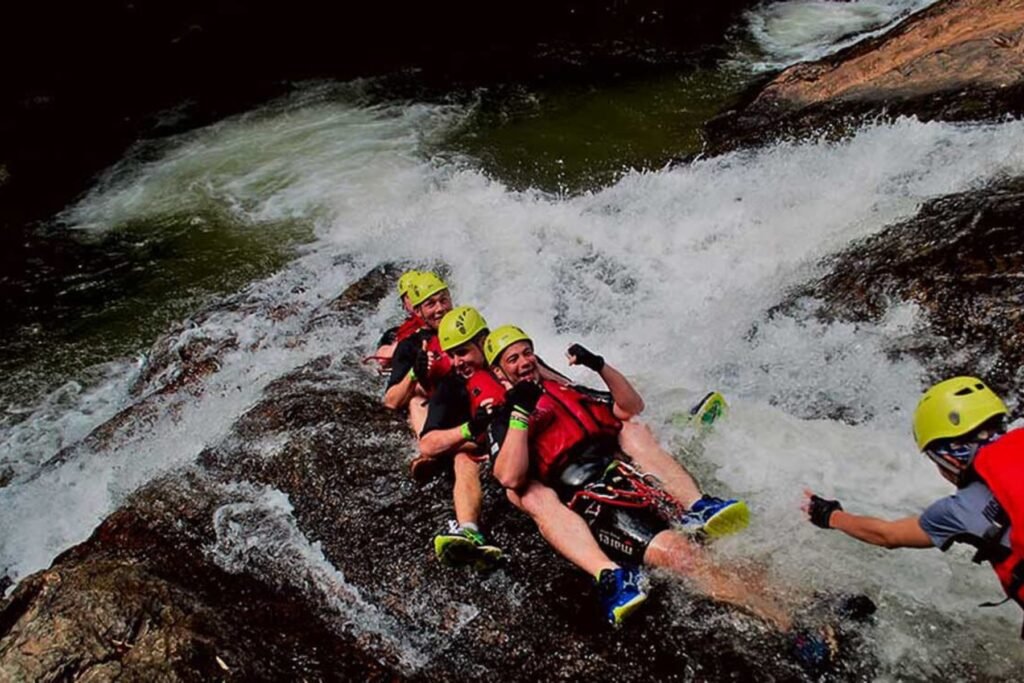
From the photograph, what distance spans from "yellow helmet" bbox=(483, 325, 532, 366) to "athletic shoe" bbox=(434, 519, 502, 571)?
3.53ft

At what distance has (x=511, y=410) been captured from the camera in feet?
16.4

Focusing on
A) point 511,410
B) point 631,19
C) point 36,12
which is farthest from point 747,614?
point 631,19

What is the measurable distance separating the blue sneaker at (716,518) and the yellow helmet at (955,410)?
1.16 meters

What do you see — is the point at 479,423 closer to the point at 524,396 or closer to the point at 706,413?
the point at 524,396

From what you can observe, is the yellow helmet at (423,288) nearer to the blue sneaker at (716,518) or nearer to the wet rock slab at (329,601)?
the wet rock slab at (329,601)

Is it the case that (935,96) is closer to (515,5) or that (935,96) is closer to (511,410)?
(511,410)

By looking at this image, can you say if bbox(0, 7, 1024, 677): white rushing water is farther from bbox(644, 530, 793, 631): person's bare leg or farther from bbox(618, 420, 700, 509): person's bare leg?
bbox(618, 420, 700, 509): person's bare leg

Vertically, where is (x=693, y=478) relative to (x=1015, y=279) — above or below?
below

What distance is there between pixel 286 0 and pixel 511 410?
55.1 feet

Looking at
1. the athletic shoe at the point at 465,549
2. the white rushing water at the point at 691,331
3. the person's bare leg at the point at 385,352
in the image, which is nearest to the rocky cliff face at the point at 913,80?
the white rushing water at the point at 691,331

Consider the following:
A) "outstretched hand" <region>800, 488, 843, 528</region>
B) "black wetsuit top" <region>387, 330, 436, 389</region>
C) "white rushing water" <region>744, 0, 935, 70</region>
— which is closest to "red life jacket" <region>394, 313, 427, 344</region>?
"black wetsuit top" <region>387, 330, 436, 389</region>

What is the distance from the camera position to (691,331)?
7.36 metres

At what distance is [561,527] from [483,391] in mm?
1177

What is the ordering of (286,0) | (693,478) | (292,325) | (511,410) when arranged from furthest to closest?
(286,0) → (292,325) → (693,478) → (511,410)
